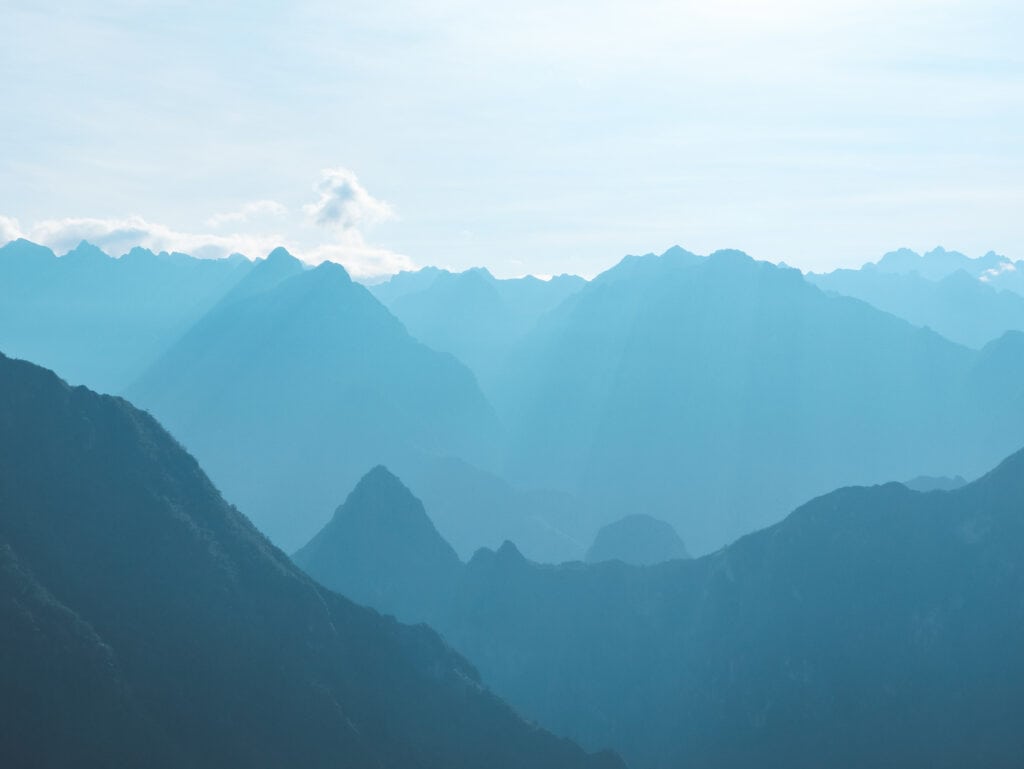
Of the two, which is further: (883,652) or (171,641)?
(883,652)

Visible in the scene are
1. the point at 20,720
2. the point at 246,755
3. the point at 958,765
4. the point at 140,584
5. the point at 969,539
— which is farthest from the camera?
the point at 969,539

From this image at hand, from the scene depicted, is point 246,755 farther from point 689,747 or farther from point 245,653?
point 689,747

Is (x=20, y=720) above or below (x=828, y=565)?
below

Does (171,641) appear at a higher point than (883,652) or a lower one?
lower

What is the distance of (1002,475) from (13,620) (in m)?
138

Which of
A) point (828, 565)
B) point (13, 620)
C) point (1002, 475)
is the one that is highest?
point (1002, 475)

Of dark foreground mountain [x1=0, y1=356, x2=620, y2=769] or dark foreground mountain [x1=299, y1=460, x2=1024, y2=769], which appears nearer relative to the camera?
dark foreground mountain [x1=0, y1=356, x2=620, y2=769]

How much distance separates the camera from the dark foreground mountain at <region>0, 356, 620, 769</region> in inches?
4744

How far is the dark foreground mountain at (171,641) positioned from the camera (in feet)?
395

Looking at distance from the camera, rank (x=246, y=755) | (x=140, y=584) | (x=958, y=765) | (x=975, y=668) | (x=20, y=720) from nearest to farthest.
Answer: (x=20, y=720) < (x=246, y=755) < (x=140, y=584) < (x=958, y=765) < (x=975, y=668)

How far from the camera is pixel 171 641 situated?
13425 cm

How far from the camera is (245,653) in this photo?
140 metres

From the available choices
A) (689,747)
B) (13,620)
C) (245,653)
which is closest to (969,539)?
(689,747)

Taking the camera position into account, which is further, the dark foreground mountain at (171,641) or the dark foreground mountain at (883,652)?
the dark foreground mountain at (883,652)
